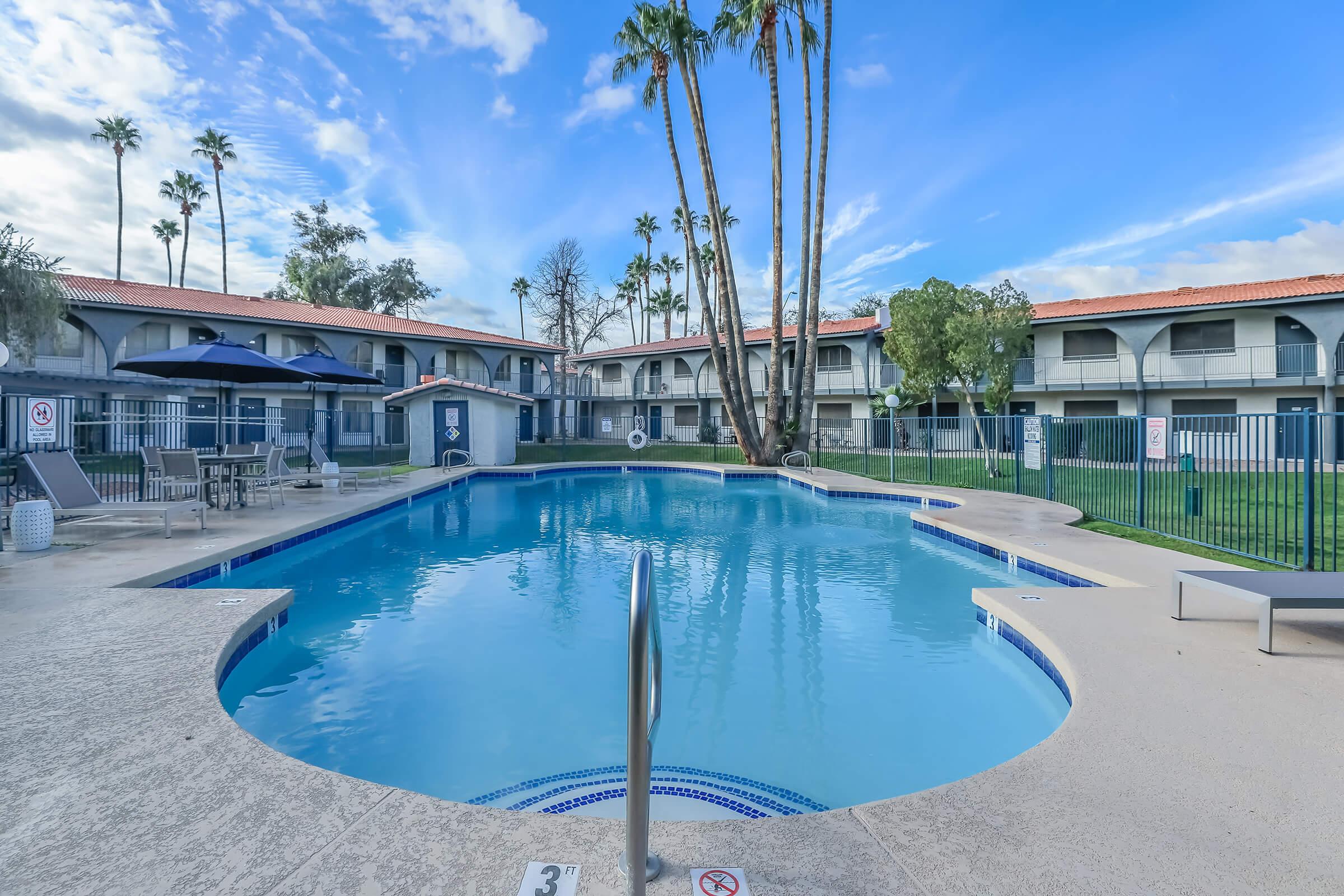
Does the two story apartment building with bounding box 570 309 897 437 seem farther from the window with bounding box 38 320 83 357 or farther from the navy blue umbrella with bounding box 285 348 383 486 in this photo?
the window with bounding box 38 320 83 357

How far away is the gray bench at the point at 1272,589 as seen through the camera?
11.8 feet

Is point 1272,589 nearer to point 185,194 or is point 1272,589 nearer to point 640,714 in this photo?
point 640,714

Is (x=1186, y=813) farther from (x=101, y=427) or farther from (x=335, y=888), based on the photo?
(x=101, y=427)

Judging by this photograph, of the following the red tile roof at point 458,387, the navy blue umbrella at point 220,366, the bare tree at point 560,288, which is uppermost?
the bare tree at point 560,288

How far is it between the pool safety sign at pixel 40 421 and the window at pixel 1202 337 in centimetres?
2869

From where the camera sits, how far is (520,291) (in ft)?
165

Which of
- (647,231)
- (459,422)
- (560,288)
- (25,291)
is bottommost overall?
(459,422)

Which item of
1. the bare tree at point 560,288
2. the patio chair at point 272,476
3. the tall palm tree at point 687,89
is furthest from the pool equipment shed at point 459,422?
the bare tree at point 560,288

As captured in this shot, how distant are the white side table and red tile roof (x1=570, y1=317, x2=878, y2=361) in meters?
21.4

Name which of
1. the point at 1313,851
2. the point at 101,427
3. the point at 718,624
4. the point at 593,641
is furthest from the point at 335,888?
the point at 101,427

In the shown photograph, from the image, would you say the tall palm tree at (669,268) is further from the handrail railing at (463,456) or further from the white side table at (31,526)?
the white side table at (31,526)

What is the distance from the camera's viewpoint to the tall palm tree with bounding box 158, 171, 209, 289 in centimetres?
4088

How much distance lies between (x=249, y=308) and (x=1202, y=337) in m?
36.0

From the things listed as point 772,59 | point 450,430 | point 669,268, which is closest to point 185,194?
point 669,268
